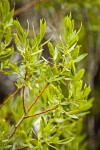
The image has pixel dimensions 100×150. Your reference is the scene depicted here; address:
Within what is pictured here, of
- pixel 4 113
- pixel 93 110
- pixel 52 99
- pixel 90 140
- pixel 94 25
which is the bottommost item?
pixel 90 140

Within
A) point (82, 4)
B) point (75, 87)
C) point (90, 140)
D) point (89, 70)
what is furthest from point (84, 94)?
point (90, 140)

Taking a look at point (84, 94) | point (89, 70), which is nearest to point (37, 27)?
point (89, 70)

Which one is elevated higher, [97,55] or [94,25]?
[94,25]

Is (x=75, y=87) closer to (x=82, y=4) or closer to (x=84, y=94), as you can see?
(x=84, y=94)

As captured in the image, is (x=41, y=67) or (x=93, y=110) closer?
(x=41, y=67)

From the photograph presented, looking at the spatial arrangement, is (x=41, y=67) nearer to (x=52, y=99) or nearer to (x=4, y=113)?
(x=52, y=99)

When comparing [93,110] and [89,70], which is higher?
[89,70]

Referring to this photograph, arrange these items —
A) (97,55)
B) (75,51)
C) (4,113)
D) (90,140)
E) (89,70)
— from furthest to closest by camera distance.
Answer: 1. (97,55)
2. (90,140)
3. (89,70)
4. (4,113)
5. (75,51)

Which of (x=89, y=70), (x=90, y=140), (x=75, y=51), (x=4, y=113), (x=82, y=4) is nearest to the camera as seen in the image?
(x=75, y=51)

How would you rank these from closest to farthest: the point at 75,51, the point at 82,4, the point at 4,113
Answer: the point at 75,51, the point at 4,113, the point at 82,4
